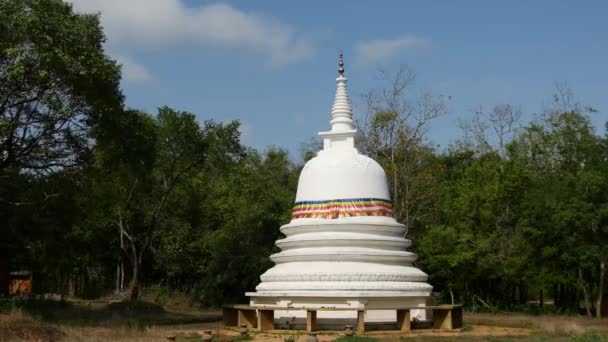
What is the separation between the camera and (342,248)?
861 inches

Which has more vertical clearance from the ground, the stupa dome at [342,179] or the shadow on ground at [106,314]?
the stupa dome at [342,179]

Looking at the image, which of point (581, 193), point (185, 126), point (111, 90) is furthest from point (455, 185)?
point (111, 90)


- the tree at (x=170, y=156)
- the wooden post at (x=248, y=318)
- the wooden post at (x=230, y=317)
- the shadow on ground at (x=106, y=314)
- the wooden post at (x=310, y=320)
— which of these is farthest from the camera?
the tree at (x=170, y=156)

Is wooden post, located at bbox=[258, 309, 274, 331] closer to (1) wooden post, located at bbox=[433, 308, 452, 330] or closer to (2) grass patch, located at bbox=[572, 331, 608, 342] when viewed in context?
(1) wooden post, located at bbox=[433, 308, 452, 330]

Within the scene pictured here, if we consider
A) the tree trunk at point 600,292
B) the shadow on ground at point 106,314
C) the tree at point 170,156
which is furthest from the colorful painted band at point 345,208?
the tree trunk at point 600,292

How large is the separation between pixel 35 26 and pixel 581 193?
25018 millimetres

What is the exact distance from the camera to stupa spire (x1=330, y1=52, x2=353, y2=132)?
2517 centimetres

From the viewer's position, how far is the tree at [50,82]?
21328 millimetres

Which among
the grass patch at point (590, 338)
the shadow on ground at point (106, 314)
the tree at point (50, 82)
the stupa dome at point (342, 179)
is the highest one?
the tree at point (50, 82)

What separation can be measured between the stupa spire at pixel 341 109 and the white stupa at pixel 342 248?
4 cm

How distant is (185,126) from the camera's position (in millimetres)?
37062

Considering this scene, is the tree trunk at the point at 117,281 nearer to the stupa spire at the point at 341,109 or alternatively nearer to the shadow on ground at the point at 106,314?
the shadow on ground at the point at 106,314

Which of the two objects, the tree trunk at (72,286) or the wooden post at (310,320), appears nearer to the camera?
the wooden post at (310,320)

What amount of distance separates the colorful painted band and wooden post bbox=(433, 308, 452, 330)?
3950 mm
